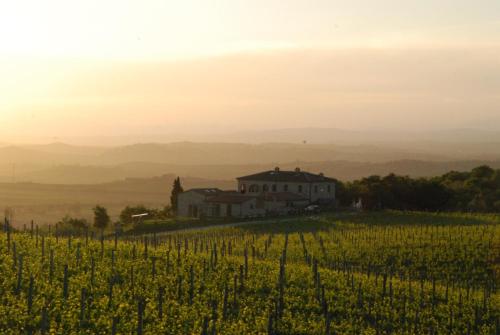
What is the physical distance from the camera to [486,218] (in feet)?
252

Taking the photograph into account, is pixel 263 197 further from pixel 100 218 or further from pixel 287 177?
pixel 100 218

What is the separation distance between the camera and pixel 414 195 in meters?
96.4

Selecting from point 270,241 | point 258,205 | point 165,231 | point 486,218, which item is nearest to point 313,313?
point 270,241

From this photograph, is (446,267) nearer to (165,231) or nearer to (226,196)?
(165,231)

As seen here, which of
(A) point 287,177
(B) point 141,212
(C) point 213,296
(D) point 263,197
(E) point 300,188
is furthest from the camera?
(A) point 287,177

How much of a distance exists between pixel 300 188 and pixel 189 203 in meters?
15.6

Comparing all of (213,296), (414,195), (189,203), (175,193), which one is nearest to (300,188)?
(414,195)

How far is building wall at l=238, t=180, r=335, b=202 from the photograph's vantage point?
322 feet

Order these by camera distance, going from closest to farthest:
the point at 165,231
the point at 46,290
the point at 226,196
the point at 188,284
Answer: the point at 46,290
the point at 188,284
the point at 165,231
the point at 226,196

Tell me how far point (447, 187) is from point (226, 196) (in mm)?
32512

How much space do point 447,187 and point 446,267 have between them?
55.3m

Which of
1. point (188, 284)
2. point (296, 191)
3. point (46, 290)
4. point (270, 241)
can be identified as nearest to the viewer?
point (46, 290)

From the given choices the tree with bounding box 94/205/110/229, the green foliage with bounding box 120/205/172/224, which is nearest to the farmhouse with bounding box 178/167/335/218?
the green foliage with bounding box 120/205/172/224

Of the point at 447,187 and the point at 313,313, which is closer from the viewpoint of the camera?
the point at 313,313
